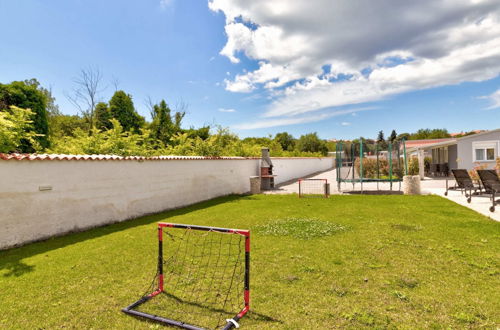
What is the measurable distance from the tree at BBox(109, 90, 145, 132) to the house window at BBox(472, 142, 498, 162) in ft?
77.8

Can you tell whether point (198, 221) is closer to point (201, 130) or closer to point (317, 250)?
point (317, 250)

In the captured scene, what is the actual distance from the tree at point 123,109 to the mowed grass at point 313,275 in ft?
44.1

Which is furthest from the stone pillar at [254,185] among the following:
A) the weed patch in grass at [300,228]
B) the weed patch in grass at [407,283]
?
the weed patch in grass at [407,283]

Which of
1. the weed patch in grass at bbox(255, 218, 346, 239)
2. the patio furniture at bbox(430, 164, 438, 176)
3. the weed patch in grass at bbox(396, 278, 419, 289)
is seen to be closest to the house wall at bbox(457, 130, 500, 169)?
the patio furniture at bbox(430, 164, 438, 176)

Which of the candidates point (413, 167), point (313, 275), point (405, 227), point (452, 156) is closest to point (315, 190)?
point (405, 227)

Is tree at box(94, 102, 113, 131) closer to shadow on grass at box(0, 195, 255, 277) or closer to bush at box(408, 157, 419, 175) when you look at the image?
shadow on grass at box(0, 195, 255, 277)

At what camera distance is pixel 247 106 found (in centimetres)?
3197

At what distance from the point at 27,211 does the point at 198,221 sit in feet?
13.2

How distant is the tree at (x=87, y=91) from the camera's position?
58.9 ft

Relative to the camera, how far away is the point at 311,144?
50.7m

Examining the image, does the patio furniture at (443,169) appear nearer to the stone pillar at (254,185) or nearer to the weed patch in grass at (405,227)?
the stone pillar at (254,185)

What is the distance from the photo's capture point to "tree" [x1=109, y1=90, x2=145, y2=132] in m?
19.4

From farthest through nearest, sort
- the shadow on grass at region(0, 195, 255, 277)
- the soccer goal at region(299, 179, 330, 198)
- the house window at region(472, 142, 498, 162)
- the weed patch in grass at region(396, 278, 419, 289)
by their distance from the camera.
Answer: the house window at region(472, 142, 498, 162), the soccer goal at region(299, 179, 330, 198), the shadow on grass at region(0, 195, 255, 277), the weed patch in grass at region(396, 278, 419, 289)

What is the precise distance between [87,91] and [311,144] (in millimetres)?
38748
